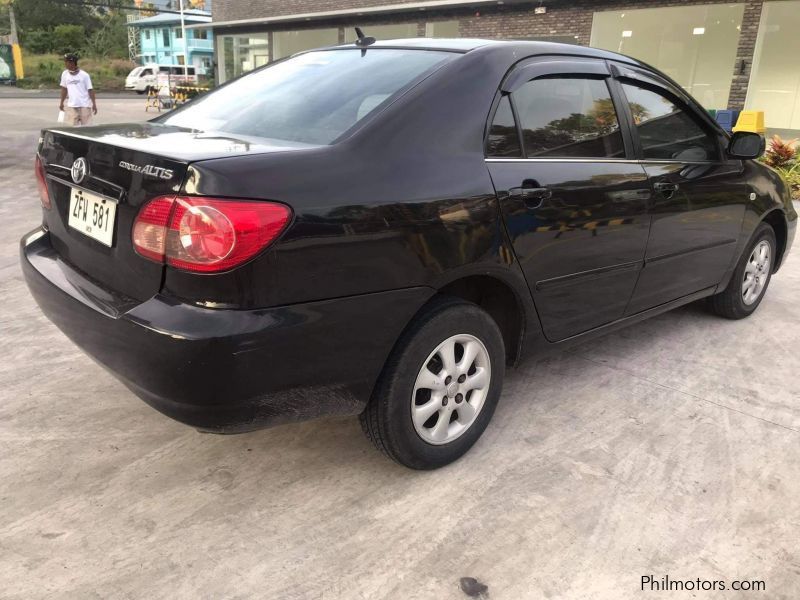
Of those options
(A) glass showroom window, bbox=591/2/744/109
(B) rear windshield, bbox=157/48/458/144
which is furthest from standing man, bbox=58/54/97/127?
(A) glass showroom window, bbox=591/2/744/109

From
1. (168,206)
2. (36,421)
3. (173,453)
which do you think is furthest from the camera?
(36,421)

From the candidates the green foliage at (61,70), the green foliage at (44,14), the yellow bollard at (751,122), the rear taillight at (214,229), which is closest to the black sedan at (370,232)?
the rear taillight at (214,229)

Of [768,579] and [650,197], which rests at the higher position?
[650,197]

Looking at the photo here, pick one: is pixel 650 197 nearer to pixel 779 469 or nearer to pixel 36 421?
pixel 779 469

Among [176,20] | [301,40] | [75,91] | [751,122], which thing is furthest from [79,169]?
[176,20]

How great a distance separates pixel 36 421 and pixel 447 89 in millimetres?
2243

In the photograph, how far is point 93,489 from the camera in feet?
8.05

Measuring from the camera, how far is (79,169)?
2338 millimetres

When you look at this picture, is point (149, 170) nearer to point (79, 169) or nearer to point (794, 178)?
point (79, 169)

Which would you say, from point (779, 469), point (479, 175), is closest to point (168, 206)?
point (479, 175)

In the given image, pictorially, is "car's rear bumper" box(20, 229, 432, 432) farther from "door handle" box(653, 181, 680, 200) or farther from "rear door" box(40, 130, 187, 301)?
"door handle" box(653, 181, 680, 200)

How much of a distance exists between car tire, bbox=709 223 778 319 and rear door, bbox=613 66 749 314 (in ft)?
1.03

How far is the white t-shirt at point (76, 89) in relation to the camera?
1103 cm

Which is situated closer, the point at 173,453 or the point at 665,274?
the point at 173,453
